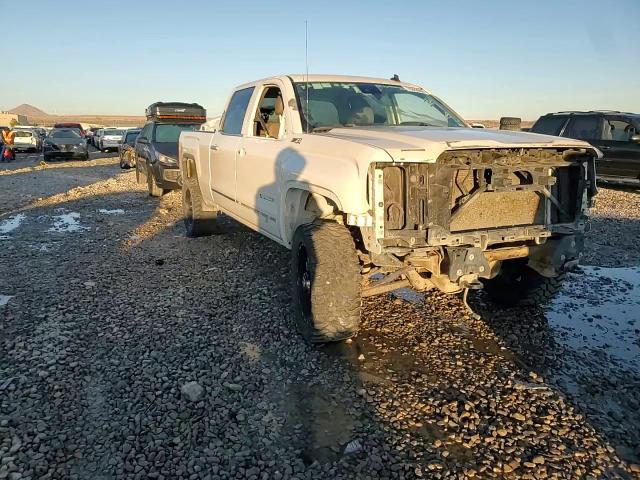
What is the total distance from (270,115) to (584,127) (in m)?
11.0

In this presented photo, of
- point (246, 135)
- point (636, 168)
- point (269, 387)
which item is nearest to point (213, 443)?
point (269, 387)

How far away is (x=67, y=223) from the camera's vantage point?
363 inches

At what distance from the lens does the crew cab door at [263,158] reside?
15.4 feet

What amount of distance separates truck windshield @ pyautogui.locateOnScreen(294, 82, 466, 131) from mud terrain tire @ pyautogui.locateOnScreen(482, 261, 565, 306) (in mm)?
1531

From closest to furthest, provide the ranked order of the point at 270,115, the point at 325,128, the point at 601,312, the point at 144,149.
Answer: the point at 325,128, the point at 601,312, the point at 270,115, the point at 144,149

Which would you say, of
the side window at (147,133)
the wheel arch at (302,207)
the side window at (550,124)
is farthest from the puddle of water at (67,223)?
the side window at (550,124)

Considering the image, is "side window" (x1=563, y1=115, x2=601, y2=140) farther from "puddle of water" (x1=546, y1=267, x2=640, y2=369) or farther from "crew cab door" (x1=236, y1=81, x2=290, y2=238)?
"crew cab door" (x1=236, y1=81, x2=290, y2=238)

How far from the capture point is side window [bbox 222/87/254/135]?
19.1ft

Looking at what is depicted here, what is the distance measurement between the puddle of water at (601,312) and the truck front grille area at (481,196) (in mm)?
1069

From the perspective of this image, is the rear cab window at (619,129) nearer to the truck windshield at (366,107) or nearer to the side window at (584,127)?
the side window at (584,127)

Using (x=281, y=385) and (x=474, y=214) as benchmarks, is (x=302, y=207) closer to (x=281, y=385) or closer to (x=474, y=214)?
(x=474, y=214)

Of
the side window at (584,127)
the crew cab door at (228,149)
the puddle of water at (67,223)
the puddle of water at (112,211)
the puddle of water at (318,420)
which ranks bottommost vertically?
the puddle of water at (318,420)

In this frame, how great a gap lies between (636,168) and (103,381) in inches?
521

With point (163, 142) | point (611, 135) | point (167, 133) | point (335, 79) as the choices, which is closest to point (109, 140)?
point (167, 133)
